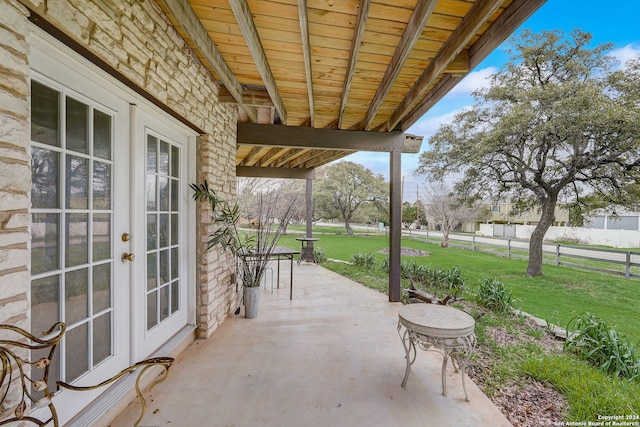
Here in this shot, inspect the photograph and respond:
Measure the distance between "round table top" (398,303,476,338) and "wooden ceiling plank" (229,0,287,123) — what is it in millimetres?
2308

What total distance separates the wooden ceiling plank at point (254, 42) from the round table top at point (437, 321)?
2.31 m

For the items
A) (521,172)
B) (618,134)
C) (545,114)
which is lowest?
(521,172)

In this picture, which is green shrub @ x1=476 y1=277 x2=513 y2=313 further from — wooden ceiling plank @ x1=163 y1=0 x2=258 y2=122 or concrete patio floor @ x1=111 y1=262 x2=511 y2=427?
wooden ceiling plank @ x1=163 y1=0 x2=258 y2=122

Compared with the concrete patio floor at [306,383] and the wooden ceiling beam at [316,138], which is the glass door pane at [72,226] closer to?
the concrete patio floor at [306,383]

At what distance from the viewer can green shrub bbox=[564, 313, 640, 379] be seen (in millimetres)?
2348

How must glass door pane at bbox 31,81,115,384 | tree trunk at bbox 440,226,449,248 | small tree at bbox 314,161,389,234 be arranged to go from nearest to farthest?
glass door pane at bbox 31,81,115,384 → tree trunk at bbox 440,226,449,248 → small tree at bbox 314,161,389,234

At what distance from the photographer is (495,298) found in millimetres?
3959

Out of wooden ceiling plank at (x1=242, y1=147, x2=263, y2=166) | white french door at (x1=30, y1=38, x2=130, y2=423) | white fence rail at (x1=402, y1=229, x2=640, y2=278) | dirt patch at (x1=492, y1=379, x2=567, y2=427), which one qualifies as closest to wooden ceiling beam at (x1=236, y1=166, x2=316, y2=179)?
wooden ceiling plank at (x1=242, y1=147, x2=263, y2=166)

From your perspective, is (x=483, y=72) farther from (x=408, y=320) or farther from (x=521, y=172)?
(x=408, y=320)

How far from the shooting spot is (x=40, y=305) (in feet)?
4.19

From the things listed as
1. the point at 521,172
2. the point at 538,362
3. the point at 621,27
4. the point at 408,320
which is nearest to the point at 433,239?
the point at 521,172

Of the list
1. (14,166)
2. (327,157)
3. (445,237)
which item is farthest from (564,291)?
(14,166)

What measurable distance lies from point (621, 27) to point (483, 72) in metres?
3.29

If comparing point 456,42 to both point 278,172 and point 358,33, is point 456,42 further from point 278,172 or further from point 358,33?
point 278,172
